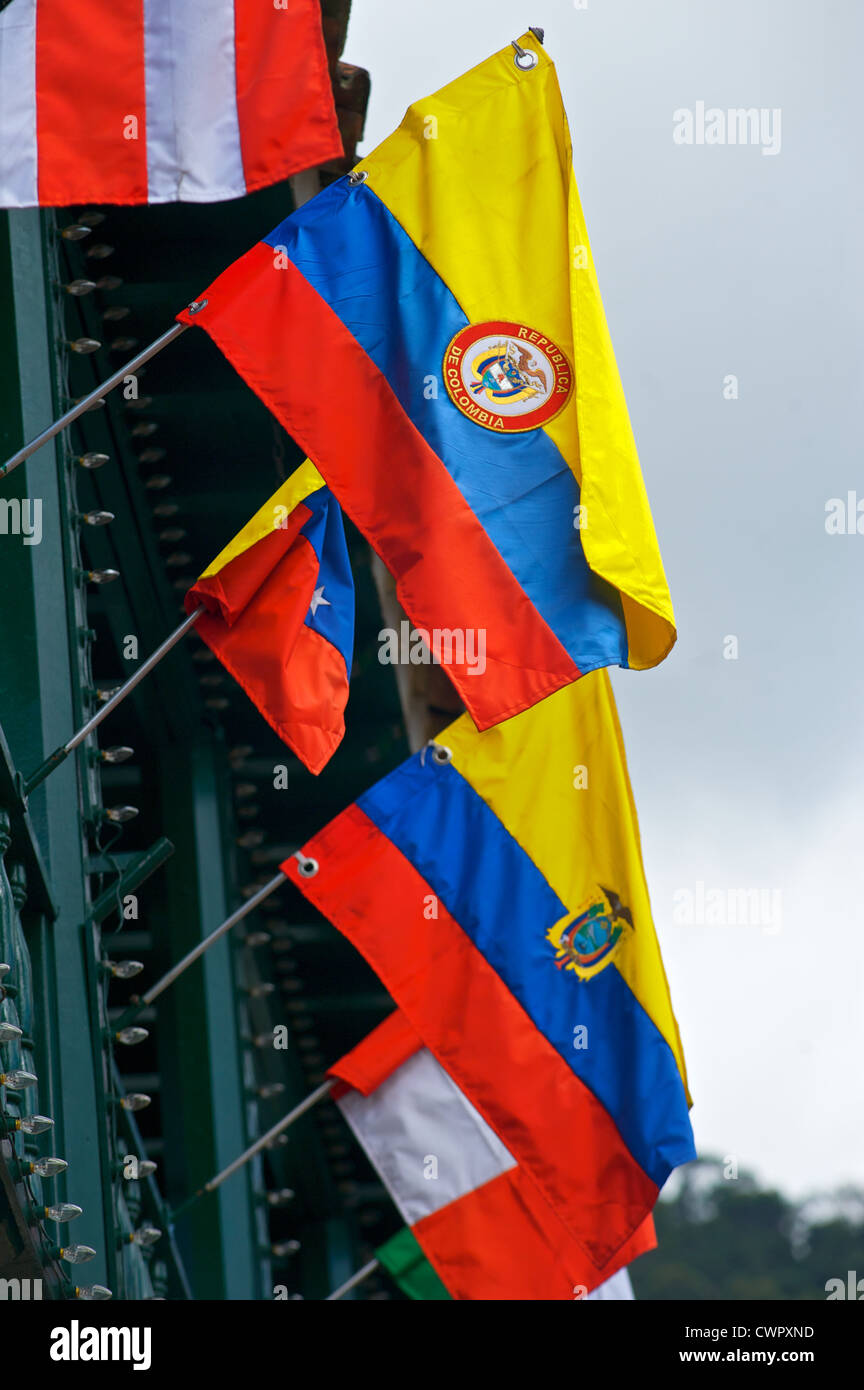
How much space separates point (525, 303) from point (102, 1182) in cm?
428

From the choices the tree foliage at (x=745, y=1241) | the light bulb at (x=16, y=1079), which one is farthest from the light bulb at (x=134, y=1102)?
the tree foliage at (x=745, y=1241)

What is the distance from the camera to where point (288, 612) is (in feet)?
29.8

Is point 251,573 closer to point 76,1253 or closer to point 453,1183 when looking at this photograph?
point 76,1253

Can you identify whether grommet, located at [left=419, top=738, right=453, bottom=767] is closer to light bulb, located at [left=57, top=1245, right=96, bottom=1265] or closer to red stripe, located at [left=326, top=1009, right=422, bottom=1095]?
red stripe, located at [left=326, top=1009, right=422, bottom=1095]

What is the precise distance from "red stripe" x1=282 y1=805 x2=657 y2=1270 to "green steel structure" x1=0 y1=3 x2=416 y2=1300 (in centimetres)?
99

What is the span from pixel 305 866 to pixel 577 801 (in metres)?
1.42

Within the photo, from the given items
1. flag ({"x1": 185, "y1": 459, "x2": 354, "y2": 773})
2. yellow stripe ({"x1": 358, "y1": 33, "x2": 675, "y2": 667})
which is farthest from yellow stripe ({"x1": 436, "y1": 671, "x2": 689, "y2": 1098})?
yellow stripe ({"x1": 358, "y1": 33, "x2": 675, "y2": 667})

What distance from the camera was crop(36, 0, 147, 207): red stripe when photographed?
8.30 metres

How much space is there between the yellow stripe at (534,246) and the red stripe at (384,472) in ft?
1.17

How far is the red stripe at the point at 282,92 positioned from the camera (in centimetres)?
841

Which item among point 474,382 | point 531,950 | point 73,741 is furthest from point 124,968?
point 474,382

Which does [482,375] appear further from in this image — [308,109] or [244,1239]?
[244,1239]

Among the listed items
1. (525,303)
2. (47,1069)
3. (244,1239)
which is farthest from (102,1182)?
(525,303)
